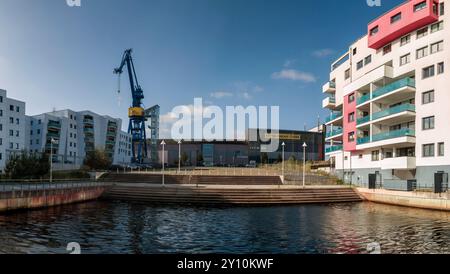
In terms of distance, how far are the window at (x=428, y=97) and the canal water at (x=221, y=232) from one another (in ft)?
54.2

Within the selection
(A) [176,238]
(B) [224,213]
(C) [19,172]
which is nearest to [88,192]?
(C) [19,172]

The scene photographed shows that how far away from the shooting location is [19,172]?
37781 mm

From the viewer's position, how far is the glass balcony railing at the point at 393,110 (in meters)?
38.1

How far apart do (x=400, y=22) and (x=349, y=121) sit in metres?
17.2

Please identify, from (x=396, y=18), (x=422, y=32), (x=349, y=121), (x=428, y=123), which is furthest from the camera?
(x=349, y=121)

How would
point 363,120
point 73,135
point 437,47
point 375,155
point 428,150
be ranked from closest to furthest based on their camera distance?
point 437,47, point 428,150, point 375,155, point 363,120, point 73,135

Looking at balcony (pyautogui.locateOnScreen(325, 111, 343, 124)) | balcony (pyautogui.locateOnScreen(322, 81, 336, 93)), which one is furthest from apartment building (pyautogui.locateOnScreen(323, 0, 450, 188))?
balcony (pyautogui.locateOnScreen(322, 81, 336, 93))

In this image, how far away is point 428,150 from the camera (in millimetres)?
36062

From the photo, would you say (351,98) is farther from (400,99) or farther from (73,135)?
(73,135)

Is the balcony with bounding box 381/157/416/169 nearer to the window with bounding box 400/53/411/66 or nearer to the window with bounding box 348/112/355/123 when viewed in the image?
the window with bounding box 348/112/355/123

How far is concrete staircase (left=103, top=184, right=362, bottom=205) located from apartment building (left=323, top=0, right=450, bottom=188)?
761cm

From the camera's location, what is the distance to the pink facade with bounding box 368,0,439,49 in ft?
118

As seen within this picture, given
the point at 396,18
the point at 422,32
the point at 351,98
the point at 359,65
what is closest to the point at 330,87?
the point at 351,98

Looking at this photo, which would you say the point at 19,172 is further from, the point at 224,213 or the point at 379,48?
the point at 379,48
